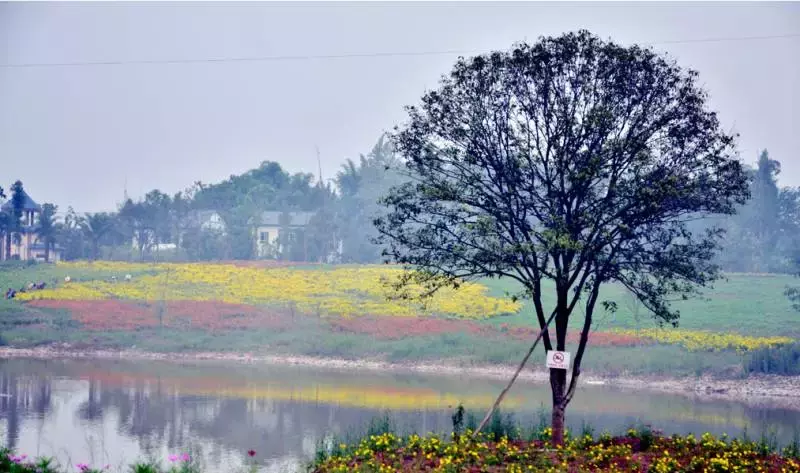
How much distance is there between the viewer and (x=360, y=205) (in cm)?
9250

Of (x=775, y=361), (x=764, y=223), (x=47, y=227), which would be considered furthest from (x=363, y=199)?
(x=775, y=361)

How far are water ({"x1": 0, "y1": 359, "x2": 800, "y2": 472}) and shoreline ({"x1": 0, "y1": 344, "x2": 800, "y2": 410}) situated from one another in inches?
73.1

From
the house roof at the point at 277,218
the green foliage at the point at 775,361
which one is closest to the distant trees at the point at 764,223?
the green foliage at the point at 775,361

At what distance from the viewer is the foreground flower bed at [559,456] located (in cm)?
1536

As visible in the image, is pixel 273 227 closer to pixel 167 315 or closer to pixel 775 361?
pixel 167 315

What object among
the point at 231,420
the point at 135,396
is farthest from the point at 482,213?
the point at 135,396

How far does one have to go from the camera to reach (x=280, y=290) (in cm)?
6053

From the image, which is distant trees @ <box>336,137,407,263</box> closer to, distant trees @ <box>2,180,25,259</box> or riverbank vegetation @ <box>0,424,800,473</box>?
distant trees @ <box>2,180,25,259</box>

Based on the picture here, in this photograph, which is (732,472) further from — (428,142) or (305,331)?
(305,331)

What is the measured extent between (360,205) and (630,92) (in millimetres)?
74587

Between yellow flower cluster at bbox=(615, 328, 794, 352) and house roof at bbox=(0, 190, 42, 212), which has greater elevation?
house roof at bbox=(0, 190, 42, 212)

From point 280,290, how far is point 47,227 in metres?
29.6

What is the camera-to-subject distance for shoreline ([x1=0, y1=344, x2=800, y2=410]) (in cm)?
3788

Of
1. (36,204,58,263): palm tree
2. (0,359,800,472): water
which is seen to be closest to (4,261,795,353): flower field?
(0,359,800,472): water
